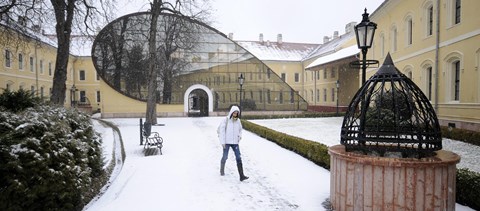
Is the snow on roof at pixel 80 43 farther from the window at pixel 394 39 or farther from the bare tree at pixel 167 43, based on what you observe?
the window at pixel 394 39

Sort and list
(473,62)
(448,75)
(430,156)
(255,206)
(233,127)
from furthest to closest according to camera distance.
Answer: (448,75)
(473,62)
(233,127)
(255,206)
(430,156)

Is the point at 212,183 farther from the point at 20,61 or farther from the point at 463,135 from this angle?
the point at 20,61

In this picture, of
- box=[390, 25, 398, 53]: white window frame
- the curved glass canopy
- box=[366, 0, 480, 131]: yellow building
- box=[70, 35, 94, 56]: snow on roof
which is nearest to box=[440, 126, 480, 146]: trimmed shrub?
box=[366, 0, 480, 131]: yellow building

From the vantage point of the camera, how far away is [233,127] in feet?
25.4

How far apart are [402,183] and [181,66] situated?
27.8m

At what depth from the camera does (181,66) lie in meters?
30.9

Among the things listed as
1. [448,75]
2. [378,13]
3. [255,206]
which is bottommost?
[255,206]

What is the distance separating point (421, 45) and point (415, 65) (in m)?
1.23

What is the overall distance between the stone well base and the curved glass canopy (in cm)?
2399

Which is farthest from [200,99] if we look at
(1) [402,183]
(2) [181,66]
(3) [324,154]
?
(1) [402,183]

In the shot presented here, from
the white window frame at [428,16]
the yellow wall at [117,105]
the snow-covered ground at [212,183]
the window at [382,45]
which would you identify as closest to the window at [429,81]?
the white window frame at [428,16]

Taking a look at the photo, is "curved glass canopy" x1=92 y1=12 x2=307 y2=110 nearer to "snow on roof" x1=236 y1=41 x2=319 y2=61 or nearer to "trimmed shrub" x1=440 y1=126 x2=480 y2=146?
"snow on roof" x1=236 y1=41 x2=319 y2=61

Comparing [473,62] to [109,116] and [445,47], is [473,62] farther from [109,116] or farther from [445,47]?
[109,116]

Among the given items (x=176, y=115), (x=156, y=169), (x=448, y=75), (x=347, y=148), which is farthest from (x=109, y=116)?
(x=347, y=148)
